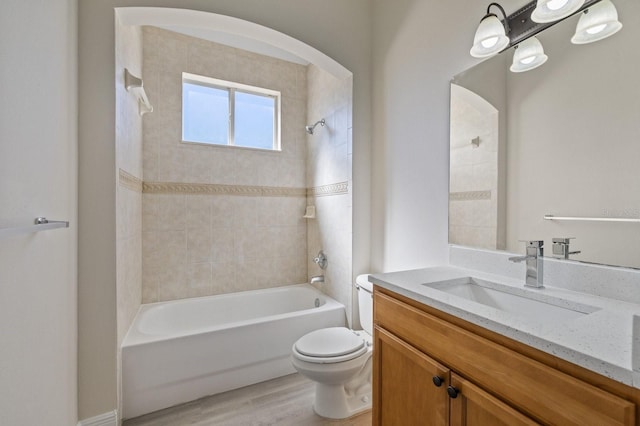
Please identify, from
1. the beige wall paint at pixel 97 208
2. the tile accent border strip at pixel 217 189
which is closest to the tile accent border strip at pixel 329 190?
the tile accent border strip at pixel 217 189

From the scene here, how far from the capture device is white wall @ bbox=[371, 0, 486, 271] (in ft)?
5.29

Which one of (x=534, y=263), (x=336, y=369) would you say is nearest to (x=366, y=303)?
(x=336, y=369)

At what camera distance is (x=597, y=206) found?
3.36 ft

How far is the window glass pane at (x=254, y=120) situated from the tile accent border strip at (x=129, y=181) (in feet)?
3.23

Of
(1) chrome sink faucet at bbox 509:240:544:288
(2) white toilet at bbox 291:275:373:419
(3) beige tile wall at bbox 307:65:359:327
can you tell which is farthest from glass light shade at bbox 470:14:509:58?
(2) white toilet at bbox 291:275:373:419

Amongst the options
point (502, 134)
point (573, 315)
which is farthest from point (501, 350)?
point (502, 134)

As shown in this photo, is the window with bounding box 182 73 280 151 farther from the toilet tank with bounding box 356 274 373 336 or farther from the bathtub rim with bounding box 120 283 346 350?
the toilet tank with bounding box 356 274 373 336

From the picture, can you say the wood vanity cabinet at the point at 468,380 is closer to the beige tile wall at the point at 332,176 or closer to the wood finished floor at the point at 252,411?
the wood finished floor at the point at 252,411

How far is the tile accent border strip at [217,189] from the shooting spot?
8.09 ft

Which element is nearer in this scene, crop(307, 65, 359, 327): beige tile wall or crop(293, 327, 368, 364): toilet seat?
crop(293, 327, 368, 364): toilet seat

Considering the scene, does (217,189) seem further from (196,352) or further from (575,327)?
(575,327)

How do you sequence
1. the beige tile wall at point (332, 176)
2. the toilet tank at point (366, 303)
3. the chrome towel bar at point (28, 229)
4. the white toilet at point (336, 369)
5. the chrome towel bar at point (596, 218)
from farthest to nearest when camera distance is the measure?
the beige tile wall at point (332, 176) → the toilet tank at point (366, 303) → the white toilet at point (336, 369) → the chrome towel bar at point (596, 218) → the chrome towel bar at point (28, 229)

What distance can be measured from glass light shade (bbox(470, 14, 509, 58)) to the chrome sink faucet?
0.91m

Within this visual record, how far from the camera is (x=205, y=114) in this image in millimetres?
2779
